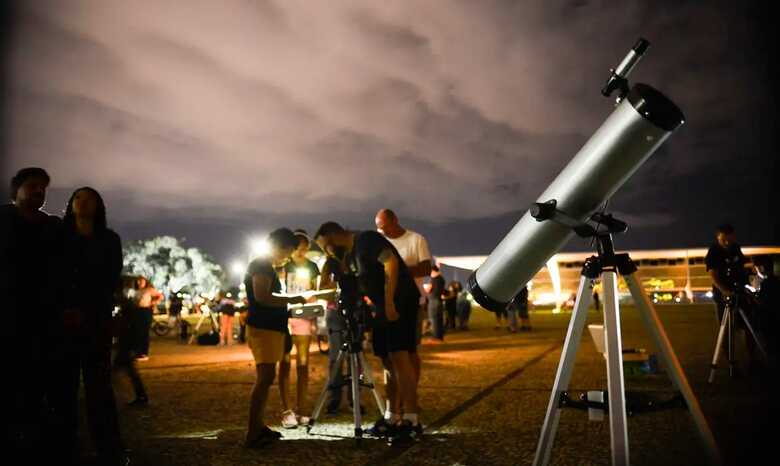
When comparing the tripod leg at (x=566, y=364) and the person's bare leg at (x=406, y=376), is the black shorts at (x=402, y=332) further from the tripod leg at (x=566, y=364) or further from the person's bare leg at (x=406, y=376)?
the tripod leg at (x=566, y=364)

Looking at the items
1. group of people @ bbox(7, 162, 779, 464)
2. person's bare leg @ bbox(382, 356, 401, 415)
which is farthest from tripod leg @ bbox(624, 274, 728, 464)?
person's bare leg @ bbox(382, 356, 401, 415)

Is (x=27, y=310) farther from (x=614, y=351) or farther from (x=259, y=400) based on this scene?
(x=614, y=351)

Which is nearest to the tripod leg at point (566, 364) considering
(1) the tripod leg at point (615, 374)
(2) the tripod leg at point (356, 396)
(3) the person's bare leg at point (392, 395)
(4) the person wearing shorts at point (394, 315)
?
(1) the tripod leg at point (615, 374)

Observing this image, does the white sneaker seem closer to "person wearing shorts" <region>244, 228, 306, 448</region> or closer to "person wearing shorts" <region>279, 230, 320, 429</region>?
"person wearing shorts" <region>279, 230, 320, 429</region>

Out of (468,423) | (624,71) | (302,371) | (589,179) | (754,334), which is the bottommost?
(468,423)

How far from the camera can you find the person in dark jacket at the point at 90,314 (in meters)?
3.61

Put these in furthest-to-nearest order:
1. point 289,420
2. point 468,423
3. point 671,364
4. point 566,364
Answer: point 289,420 < point 468,423 < point 566,364 < point 671,364

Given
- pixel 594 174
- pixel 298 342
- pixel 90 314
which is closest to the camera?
pixel 594 174

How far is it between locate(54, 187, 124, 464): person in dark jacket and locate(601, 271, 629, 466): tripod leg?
3.10m

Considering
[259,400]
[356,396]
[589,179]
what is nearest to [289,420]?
[259,400]

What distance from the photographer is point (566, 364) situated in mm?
2600

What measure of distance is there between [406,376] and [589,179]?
2716 millimetres

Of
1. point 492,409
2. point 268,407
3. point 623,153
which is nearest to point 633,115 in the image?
point 623,153

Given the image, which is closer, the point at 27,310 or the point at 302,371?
the point at 27,310
